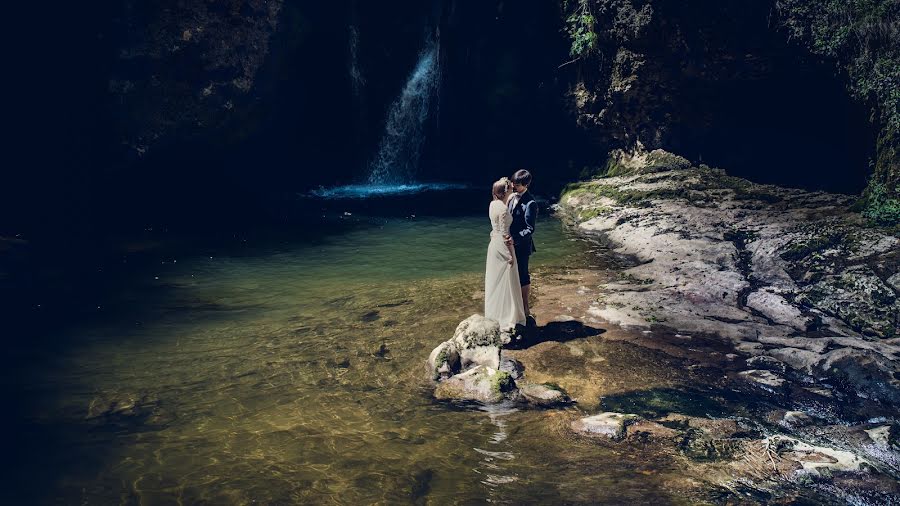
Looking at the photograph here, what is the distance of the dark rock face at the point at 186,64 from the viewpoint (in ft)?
52.7

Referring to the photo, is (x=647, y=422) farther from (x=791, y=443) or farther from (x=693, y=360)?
(x=693, y=360)

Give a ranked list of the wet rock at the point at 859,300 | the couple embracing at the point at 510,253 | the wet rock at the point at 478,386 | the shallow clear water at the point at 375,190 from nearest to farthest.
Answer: the wet rock at the point at 478,386 < the couple embracing at the point at 510,253 < the wet rock at the point at 859,300 < the shallow clear water at the point at 375,190

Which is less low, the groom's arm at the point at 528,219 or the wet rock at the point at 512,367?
the groom's arm at the point at 528,219

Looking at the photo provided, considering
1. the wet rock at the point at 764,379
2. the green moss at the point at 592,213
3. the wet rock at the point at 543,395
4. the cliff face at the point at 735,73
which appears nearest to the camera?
the wet rock at the point at 543,395

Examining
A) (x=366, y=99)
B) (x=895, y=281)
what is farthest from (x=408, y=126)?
(x=895, y=281)

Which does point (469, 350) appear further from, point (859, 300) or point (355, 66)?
point (355, 66)

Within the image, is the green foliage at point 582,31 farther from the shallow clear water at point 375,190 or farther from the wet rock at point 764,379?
the wet rock at point 764,379

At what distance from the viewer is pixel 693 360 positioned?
7293mm

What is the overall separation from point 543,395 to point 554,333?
1.87 m

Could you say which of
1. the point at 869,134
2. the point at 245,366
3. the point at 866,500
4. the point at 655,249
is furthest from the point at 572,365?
the point at 869,134

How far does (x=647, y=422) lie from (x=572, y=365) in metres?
1.47

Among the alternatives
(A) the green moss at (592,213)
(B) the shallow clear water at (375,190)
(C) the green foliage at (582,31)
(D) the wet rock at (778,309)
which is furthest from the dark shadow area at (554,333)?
(B) the shallow clear water at (375,190)

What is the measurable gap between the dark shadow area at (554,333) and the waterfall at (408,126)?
15.0 meters

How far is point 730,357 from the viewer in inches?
289
